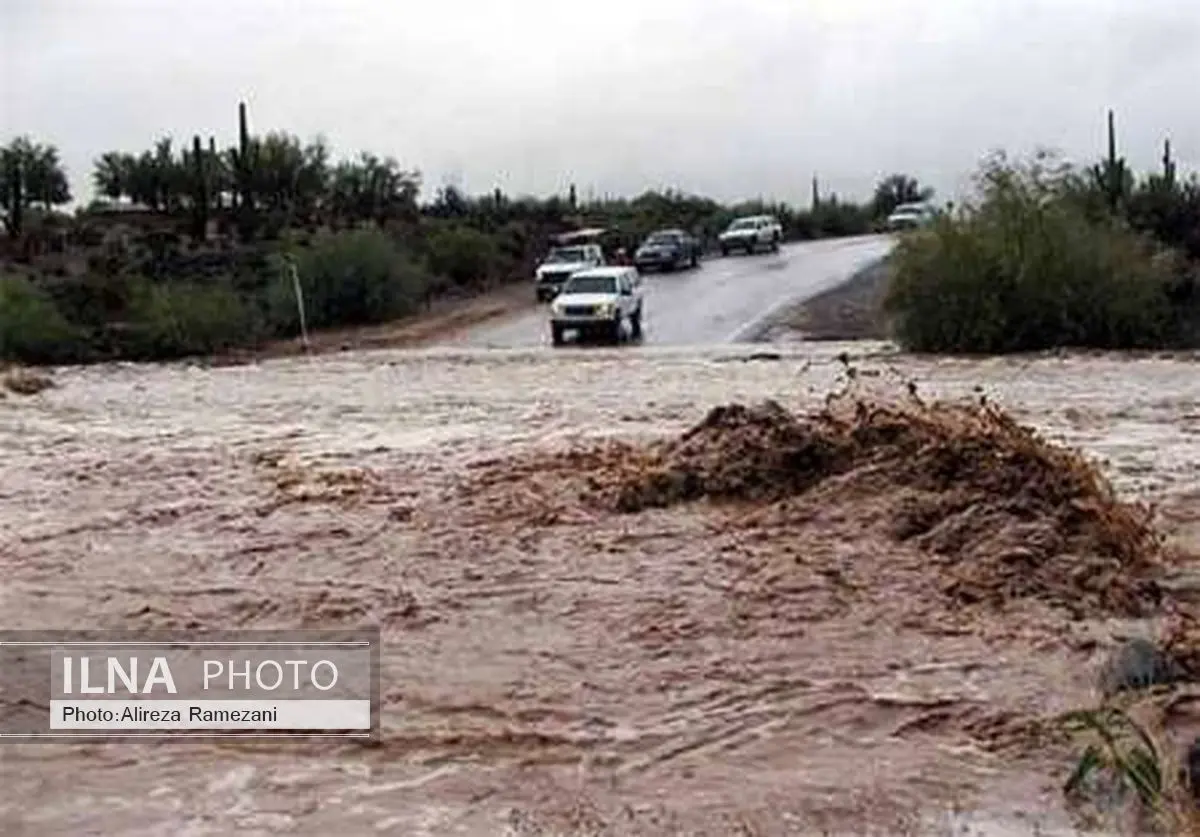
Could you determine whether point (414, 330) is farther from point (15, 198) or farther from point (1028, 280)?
point (15, 198)

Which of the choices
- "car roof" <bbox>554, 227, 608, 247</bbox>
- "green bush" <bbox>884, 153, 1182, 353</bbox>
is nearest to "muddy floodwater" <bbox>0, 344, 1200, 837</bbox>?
"green bush" <bbox>884, 153, 1182, 353</bbox>

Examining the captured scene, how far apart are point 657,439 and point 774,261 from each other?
5376cm

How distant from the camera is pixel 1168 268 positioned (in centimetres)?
3919

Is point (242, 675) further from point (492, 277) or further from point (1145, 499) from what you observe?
point (492, 277)

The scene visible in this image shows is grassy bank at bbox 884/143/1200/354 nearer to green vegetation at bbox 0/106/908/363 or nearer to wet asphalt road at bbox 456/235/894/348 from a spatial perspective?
wet asphalt road at bbox 456/235/894/348

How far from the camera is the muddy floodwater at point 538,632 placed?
8.54 meters

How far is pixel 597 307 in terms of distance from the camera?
4466cm

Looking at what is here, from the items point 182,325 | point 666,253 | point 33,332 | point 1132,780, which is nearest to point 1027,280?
point 182,325

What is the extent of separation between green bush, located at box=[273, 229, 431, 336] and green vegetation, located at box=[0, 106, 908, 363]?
0.04 metres

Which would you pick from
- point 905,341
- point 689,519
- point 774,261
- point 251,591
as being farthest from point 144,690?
point 774,261

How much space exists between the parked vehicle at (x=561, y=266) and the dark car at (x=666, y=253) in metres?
6.42

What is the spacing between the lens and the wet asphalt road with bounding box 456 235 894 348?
46344 mm

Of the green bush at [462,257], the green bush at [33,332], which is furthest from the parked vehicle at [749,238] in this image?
the green bush at [33,332]

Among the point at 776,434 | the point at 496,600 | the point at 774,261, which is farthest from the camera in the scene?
the point at 774,261
